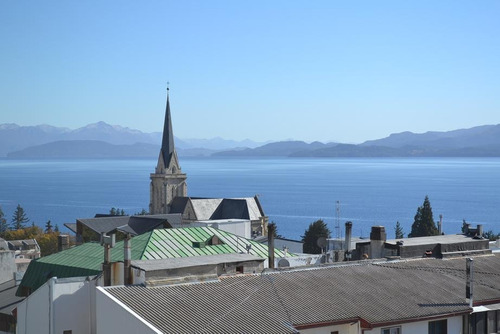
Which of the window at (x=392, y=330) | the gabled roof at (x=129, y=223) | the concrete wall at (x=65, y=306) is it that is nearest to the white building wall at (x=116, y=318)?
the concrete wall at (x=65, y=306)

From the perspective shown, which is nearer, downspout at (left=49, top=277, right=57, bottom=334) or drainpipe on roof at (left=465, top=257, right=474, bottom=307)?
drainpipe on roof at (left=465, top=257, right=474, bottom=307)

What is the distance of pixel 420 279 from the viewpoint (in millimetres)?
23766

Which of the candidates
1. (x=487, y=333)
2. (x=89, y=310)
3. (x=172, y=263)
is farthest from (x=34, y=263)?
(x=487, y=333)

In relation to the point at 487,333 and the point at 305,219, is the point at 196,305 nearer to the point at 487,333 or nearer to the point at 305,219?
the point at 487,333

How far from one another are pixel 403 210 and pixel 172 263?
162 meters

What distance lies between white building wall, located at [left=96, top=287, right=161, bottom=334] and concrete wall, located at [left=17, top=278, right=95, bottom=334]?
3.81 meters

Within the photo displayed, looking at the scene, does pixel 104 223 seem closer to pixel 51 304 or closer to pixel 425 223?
pixel 425 223

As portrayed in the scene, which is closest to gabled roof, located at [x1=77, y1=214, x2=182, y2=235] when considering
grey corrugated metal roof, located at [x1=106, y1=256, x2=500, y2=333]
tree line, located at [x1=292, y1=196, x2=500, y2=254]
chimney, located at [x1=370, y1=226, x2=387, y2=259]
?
tree line, located at [x1=292, y1=196, x2=500, y2=254]

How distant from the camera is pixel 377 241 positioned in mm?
30219

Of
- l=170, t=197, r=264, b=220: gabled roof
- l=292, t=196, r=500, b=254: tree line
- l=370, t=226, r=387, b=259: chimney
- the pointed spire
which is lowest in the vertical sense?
l=292, t=196, r=500, b=254: tree line

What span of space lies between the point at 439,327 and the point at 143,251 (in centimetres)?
1291

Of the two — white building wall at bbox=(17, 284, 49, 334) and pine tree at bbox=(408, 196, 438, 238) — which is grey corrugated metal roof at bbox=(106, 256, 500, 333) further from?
pine tree at bbox=(408, 196, 438, 238)

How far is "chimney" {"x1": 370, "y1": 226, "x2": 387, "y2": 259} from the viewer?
29969 millimetres

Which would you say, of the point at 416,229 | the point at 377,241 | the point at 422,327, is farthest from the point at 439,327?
the point at 416,229
